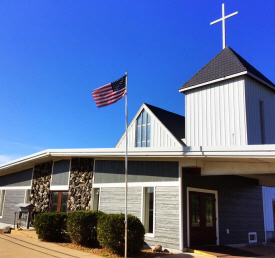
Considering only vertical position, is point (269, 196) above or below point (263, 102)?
below

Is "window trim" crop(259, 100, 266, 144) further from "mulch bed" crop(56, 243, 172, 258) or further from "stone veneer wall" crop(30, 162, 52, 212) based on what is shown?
"stone veneer wall" crop(30, 162, 52, 212)

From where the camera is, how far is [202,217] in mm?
11664

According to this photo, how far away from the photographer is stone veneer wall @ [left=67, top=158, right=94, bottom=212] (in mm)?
13414

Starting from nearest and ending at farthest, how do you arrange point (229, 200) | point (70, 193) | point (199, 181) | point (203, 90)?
point (199, 181) < point (229, 200) < point (70, 193) < point (203, 90)

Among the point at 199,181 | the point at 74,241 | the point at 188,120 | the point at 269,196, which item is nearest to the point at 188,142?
the point at 188,120

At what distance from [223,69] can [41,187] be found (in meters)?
11.0

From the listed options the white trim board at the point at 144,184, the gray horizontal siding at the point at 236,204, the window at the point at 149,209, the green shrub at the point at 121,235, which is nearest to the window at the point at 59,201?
the white trim board at the point at 144,184

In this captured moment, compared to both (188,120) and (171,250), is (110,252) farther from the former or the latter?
(188,120)

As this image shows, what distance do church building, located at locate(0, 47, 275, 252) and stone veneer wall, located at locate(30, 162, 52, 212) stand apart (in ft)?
0.17

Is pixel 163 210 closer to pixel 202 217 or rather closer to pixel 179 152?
pixel 202 217

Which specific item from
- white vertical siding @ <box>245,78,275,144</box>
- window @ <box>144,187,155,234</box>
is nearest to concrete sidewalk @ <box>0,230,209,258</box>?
window @ <box>144,187,155,234</box>

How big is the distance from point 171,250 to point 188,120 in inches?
276

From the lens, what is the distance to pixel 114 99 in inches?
407

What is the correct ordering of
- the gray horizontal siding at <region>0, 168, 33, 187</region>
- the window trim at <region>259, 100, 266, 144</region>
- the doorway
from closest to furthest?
1. the doorway
2. the window trim at <region>259, 100, 266, 144</region>
3. the gray horizontal siding at <region>0, 168, 33, 187</region>
